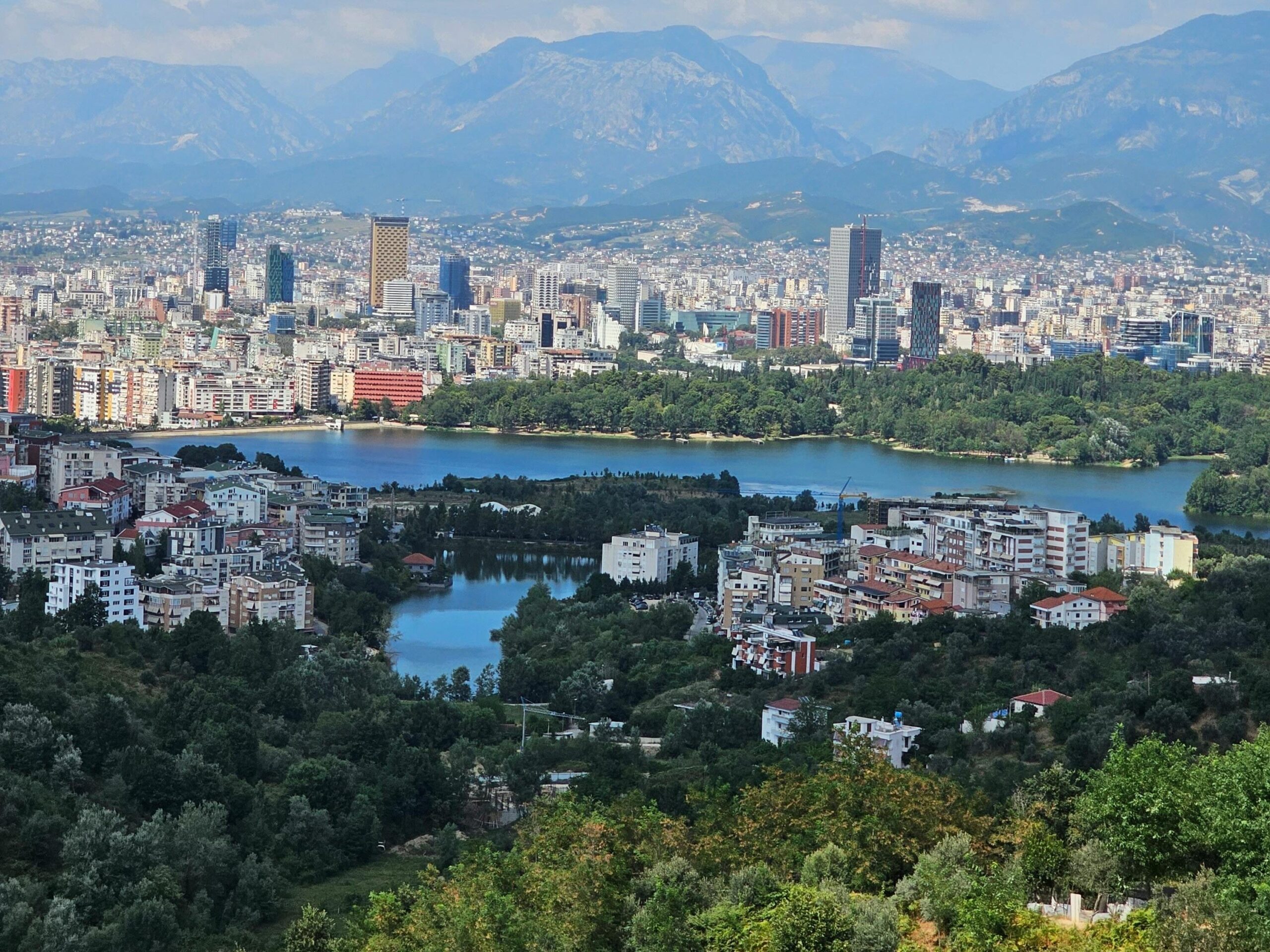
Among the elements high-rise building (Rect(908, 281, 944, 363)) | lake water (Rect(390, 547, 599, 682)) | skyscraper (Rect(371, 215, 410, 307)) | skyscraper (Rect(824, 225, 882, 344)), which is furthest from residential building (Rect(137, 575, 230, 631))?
skyscraper (Rect(371, 215, 410, 307))

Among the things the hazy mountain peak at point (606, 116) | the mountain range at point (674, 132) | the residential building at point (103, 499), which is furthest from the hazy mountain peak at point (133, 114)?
the residential building at point (103, 499)

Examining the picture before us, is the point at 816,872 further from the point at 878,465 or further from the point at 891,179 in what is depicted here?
the point at 891,179

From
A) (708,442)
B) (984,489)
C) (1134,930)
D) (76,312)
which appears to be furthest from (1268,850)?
(76,312)

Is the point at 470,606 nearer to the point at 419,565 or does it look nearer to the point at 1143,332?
the point at 419,565

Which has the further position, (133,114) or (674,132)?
(133,114)

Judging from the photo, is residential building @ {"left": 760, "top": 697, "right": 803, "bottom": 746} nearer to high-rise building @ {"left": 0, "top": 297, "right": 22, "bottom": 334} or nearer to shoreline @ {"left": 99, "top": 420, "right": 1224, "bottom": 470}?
shoreline @ {"left": 99, "top": 420, "right": 1224, "bottom": 470}

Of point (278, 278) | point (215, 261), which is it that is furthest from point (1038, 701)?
point (215, 261)
